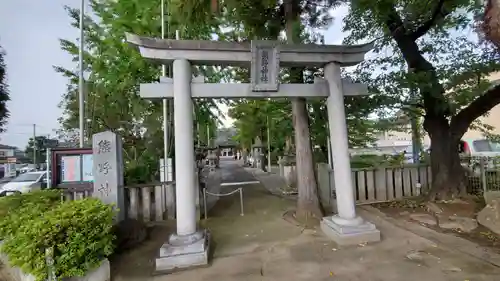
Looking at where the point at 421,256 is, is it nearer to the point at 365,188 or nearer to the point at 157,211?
the point at 365,188

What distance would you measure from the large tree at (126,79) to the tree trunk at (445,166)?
24.9 feet

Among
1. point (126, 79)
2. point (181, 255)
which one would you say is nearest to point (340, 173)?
point (181, 255)

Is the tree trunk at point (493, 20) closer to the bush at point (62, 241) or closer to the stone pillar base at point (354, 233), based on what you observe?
the stone pillar base at point (354, 233)

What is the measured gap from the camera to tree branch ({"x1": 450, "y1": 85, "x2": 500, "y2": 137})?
22.5 feet

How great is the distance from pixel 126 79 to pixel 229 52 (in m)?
6.35

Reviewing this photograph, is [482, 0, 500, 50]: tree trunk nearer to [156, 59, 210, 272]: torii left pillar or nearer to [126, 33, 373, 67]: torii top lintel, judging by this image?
[126, 33, 373, 67]: torii top lintel

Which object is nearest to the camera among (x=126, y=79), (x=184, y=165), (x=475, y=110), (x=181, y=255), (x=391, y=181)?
(x=181, y=255)

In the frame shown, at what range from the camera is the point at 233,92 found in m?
5.27

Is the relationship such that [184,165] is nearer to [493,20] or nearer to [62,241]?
[62,241]

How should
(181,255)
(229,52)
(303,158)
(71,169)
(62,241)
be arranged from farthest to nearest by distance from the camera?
(303,158), (71,169), (229,52), (181,255), (62,241)

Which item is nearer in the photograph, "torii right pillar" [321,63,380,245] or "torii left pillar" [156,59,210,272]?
"torii left pillar" [156,59,210,272]

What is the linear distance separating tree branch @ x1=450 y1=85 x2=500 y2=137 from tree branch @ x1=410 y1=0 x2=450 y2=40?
2271mm

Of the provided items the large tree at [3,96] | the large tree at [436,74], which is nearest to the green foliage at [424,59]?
the large tree at [436,74]

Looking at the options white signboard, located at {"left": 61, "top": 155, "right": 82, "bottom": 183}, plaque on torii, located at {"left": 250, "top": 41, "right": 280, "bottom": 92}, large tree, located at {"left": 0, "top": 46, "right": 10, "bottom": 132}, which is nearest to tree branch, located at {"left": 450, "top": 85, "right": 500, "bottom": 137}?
plaque on torii, located at {"left": 250, "top": 41, "right": 280, "bottom": 92}
